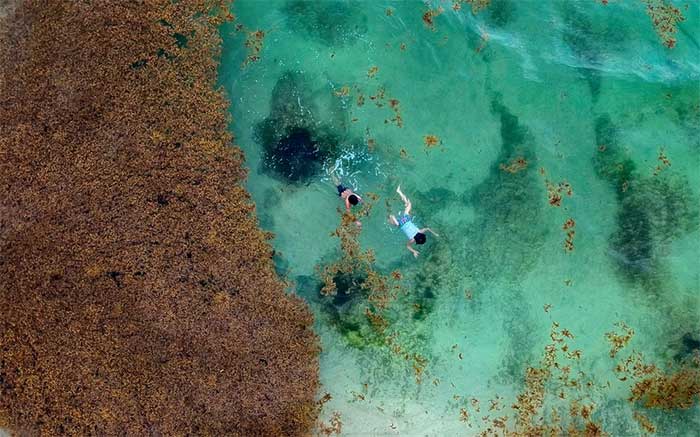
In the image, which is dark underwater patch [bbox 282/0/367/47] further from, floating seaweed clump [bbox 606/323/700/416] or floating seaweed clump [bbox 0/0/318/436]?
floating seaweed clump [bbox 606/323/700/416]

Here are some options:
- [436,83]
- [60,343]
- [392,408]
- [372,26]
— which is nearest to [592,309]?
[392,408]

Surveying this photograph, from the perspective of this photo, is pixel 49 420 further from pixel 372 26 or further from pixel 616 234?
pixel 616 234

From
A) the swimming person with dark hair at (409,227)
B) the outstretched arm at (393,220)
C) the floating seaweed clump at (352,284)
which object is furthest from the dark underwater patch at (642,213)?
the floating seaweed clump at (352,284)

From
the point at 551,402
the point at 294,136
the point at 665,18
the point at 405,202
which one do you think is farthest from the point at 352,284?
the point at 665,18

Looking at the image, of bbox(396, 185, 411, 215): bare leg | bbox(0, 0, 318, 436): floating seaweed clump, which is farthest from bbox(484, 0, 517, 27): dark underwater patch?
bbox(0, 0, 318, 436): floating seaweed clump

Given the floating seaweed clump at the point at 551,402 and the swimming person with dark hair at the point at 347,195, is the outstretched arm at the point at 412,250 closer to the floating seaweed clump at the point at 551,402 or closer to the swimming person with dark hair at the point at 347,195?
the swimming person with dark hair at the point at 347,195
